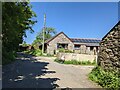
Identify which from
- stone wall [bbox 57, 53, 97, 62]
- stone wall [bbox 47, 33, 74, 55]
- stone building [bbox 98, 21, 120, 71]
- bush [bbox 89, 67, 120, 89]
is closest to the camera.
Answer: bush [bbox 89, 67, 120, 89]

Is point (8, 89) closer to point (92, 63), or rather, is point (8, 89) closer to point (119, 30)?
point (119, 30)

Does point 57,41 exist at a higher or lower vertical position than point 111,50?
higher

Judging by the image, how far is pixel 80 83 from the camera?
576 inches

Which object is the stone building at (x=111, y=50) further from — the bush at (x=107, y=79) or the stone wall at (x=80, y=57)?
the stone wall at (x=80, y=57)

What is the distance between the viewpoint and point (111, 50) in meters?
15.5

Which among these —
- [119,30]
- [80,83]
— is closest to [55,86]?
[80,83]

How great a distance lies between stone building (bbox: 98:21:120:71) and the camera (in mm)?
14675

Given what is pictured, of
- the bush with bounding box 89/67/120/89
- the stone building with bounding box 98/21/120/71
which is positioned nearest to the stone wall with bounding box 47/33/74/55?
the stone building with bounding box 98/21/120/71

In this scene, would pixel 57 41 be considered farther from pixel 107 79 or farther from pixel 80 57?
pixel 107 79

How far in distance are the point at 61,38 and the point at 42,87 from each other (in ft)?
125

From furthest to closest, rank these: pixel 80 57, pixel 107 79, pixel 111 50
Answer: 1. pixel 80 57
2. pixel 111 50
3. pixel 107 79

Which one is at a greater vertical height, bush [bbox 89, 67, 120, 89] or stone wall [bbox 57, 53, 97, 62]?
stone wall [bbox 57, 53, 97, 62]

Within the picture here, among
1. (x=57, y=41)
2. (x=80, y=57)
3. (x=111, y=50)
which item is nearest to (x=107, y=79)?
(x=111, y=50)

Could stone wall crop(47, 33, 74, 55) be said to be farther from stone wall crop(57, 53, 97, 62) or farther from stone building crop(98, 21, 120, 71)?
stone building crop(98, 21, 120, 71)
